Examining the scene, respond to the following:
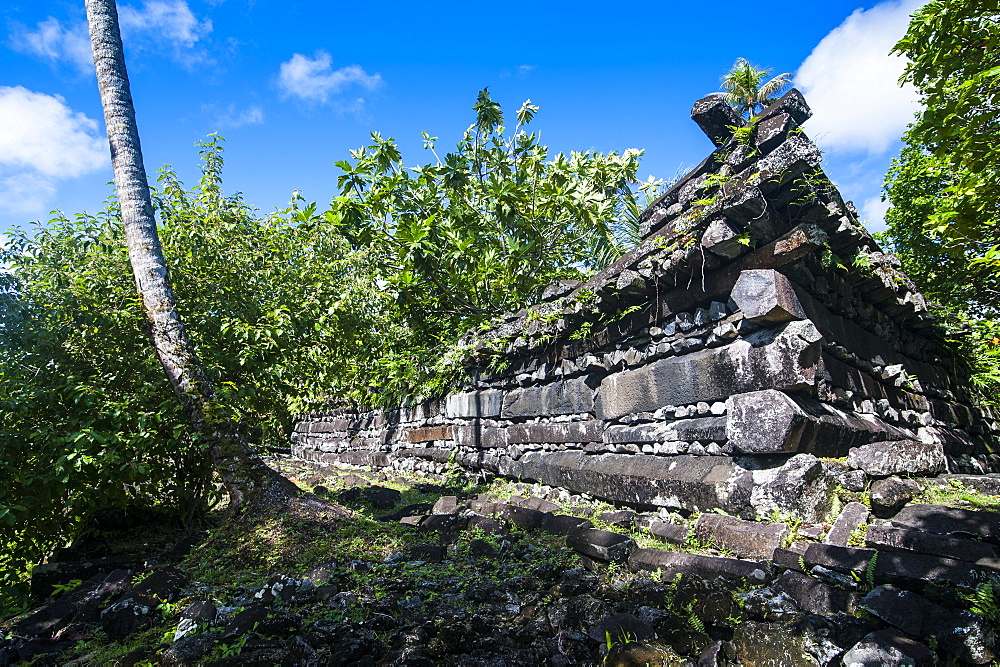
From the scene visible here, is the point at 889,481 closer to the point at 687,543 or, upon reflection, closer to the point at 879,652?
the point at 687,543

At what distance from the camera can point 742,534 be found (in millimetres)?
2980

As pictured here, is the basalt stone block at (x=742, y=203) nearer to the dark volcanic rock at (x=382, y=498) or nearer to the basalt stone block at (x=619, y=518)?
the basalt stone block at (x=619, y=518)

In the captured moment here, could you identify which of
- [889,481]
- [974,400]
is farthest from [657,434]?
[974,400]

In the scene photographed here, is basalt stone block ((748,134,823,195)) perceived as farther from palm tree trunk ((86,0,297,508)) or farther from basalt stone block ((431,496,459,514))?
palm tree trunk ((86,0,297,508))

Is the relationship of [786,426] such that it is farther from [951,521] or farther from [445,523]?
[445,523]

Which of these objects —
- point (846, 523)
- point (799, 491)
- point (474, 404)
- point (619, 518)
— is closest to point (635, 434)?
point (619, 518)

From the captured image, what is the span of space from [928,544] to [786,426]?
0.99 m

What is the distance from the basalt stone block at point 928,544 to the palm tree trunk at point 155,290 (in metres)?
4.03

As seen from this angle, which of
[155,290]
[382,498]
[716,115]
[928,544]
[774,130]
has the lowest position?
[382,498]

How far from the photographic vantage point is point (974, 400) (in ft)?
22.4

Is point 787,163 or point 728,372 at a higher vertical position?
point 787,163

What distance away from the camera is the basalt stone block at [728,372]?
342cm

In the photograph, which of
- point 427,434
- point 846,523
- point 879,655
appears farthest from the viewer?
point 427,434

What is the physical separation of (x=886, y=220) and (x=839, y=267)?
11.9m
